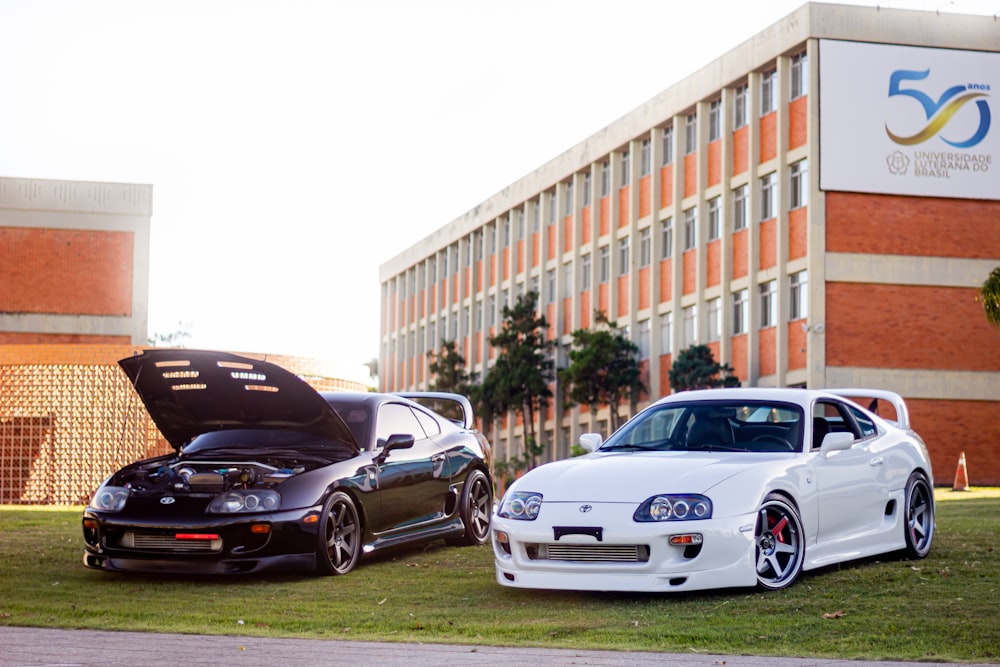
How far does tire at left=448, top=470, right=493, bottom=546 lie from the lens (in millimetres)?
13648

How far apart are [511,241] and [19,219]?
22.6 meters

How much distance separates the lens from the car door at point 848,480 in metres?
10.7

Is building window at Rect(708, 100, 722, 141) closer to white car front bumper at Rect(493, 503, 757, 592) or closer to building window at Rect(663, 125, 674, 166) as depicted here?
building window at Rect(663, 125, 674, 166)

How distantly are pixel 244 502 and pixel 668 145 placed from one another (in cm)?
4012

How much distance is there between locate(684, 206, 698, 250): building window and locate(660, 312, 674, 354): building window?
236 centimetres

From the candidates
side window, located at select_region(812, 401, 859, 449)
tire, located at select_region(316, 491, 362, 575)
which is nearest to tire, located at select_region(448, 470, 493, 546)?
tire, located at select_region(316, 491, 362, 575)

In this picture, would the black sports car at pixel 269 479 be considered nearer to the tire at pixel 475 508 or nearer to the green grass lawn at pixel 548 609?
the tire at pixel 475 508

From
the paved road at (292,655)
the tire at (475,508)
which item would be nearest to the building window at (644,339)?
the tire at (475,508)

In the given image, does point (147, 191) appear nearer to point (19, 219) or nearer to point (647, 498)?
point (19, 219)

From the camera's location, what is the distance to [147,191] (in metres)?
46.8

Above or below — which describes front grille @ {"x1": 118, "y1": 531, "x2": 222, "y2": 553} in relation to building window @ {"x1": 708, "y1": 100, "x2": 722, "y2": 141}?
below

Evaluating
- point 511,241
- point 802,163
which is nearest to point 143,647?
point 802,163

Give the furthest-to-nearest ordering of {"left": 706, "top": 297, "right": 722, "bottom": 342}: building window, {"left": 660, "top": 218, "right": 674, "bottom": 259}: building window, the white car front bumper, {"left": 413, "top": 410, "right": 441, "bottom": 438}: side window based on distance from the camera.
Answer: {"left": 660, "top": 218, "right": 674, "bottom": 259}: building window, {"left": 706, "top": 297, "right": 722, "bottom": 342}: building window, {"left": 413, "top": 410, "right": 441, "bottom": 438}: side window, the white car front bumper

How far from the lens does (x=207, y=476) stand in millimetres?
11188
